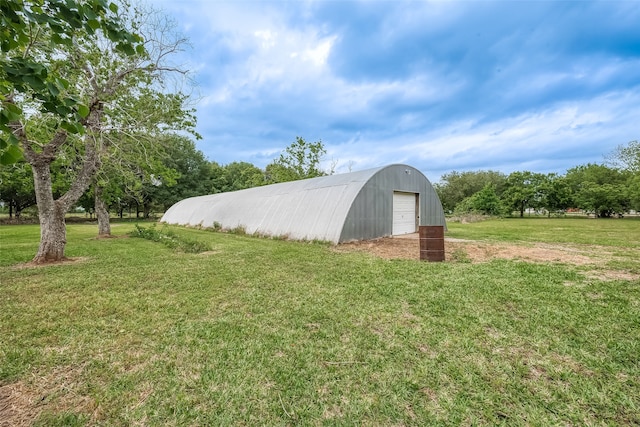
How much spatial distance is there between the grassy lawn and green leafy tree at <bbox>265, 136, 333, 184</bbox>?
24393 millimetres

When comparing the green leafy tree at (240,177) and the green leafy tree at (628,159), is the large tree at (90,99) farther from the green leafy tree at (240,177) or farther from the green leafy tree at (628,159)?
the green leafy tree at (628,159)

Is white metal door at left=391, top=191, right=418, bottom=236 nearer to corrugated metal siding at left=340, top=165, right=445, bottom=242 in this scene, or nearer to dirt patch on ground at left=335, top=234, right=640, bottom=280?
corrugated metal siding at left=340, top=165, right=445, bottom=242

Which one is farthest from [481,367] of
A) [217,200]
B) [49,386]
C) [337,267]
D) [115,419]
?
[217,200]

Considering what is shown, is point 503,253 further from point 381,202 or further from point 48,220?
point 48,220

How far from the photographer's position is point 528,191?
3725 centimetres

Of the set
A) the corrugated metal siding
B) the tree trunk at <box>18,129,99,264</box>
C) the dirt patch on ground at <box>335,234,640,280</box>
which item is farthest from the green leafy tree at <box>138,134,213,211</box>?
the dirt patch on ground at <box>335,234,640,280</box>

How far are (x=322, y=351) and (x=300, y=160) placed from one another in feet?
89.7

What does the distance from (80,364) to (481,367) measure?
3.57m

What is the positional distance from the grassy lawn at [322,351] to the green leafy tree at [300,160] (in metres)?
24.4

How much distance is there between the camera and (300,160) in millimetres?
28984

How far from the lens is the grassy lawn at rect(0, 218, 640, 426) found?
1897 millimetres

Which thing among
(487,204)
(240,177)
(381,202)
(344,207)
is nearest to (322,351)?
(344,207)

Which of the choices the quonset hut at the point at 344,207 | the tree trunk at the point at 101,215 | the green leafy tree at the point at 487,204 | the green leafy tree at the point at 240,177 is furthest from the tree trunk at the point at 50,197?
the green leafy tree at the point at 487,204

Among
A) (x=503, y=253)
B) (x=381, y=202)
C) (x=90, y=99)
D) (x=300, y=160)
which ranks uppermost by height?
(x=300, y=160)
